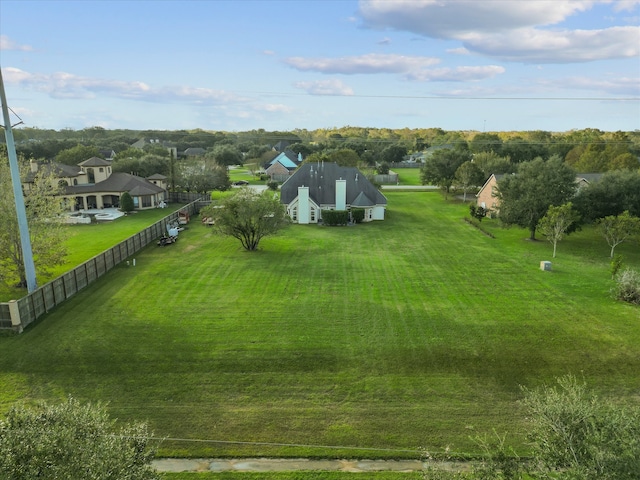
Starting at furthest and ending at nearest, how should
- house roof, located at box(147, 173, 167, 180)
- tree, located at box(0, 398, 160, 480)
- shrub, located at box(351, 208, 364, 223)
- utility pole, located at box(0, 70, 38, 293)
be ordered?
house roof, located at box(147, 173, 167, 180), shrub, located at box(351, 208, 364, 223), utility pole, located at box(0, 70, 38, 293), tree, located at box(0, 398, 160, 480)

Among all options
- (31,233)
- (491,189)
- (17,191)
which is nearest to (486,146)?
(491,189)

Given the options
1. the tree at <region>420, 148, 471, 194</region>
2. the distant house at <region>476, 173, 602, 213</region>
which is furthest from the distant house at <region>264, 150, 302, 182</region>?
the distant house at <region>476, 173, 602, 213</region>

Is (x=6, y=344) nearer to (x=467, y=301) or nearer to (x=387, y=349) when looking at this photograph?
(x=387, y=349)

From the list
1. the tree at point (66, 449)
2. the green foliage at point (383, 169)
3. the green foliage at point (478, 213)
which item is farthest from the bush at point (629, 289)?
the green foliage at point (383, 169)

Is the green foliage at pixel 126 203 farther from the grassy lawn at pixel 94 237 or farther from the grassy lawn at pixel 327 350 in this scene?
the grassy lawn at pixel 327 350

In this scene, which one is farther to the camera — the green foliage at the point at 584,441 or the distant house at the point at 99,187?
the distant house at the point at 99,187

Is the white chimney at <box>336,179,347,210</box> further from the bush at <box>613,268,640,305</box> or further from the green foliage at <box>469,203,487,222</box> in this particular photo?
the bush at <box>613,268,640,305</box>

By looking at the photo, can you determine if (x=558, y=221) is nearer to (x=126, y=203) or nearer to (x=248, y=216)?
(x=248, y=216)

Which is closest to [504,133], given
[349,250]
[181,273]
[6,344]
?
[349,250]
